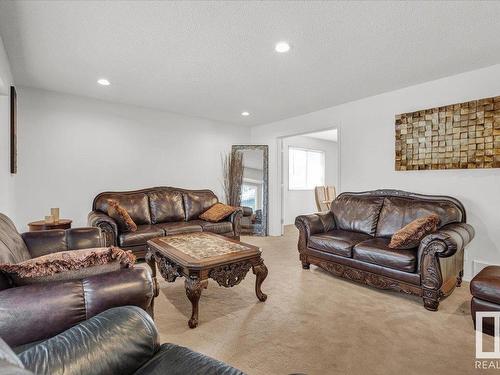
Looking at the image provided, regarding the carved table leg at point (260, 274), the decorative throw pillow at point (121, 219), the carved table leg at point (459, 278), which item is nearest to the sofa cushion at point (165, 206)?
the decorative throw pillow at point (121, 219)

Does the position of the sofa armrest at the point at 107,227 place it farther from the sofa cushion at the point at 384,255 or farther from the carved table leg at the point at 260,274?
the sofa cushion at the point at 384,255

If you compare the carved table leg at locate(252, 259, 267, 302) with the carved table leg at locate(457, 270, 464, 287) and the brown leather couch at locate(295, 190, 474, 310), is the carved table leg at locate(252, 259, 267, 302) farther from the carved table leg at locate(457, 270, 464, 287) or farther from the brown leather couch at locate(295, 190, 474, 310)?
the carved table leg at locate(457, 270, 464, 287)

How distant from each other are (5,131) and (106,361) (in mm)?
3194

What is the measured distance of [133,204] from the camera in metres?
4.11

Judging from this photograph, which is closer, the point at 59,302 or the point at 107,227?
the point at 59,302

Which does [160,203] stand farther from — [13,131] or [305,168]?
[305,168]

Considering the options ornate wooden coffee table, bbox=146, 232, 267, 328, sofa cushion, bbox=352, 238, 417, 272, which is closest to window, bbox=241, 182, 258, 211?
ornate wooden coffee table, bbox=146, 232, 267, 328

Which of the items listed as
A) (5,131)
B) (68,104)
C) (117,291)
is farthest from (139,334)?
(68,104)

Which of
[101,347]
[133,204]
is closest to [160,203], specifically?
[133,204]

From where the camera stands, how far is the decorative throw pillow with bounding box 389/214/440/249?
2.48 m

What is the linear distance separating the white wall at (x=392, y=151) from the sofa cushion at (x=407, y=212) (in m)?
0.29

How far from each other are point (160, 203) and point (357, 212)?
122 inches

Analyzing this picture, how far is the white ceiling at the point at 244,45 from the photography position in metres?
1.91

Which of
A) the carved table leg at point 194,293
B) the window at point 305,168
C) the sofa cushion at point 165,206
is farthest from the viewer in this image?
the window at point 305,168
